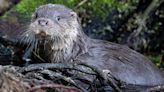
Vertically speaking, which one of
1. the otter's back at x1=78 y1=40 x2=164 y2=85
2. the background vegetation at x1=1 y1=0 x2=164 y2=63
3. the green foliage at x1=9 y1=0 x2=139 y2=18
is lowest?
the otter's back at x1=78 y1=40 x2=164 y2=85

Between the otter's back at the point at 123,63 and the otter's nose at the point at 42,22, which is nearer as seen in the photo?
the otter's nose at the point at 42,22

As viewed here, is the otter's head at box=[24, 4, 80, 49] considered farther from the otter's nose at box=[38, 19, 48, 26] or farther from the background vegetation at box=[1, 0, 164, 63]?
the background vegetation at box=[1, 0, 164, 63]

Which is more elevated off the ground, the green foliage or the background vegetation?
the green foliage

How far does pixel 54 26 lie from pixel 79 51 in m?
0.42

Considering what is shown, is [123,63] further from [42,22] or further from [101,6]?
[101,6]

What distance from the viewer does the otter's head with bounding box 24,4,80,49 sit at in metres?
4.09

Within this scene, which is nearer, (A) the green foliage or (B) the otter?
(B) the otter

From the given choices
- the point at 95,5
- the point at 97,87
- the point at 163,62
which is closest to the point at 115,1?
the point at 95,5

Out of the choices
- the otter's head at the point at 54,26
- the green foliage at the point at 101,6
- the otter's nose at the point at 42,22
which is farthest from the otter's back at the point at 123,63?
the green foliage at the point at 101,6

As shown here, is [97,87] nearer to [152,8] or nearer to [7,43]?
[7,43]

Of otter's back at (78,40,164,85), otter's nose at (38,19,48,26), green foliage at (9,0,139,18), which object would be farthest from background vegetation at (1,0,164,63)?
otter's nose at (38,19,48,26)

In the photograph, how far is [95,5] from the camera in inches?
245

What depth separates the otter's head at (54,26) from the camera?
4.09 meters

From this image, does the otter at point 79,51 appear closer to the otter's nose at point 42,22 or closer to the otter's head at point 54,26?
the otter's head at point 54,26
